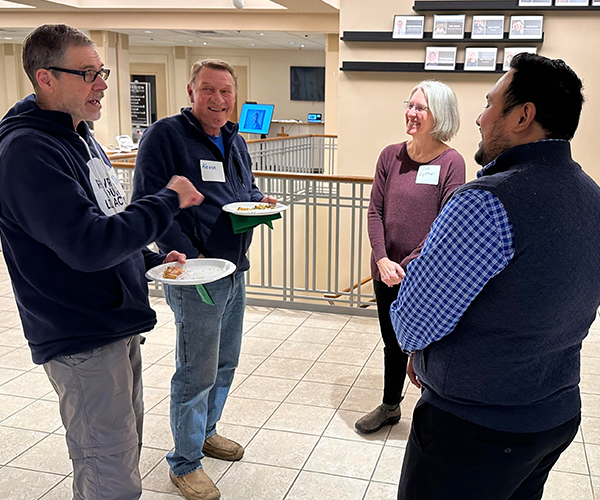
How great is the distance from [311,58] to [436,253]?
687 inches

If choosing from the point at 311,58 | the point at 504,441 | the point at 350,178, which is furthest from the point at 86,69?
the point at 311,58

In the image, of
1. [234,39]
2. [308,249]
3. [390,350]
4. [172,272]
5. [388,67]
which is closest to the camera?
[172,272]

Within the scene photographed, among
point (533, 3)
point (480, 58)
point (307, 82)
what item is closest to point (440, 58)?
point (480, 58)

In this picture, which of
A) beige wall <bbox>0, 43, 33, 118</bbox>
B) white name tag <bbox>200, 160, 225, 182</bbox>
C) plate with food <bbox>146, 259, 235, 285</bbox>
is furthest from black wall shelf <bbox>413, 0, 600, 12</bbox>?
beige wall <bbox>0, 43, 33, 118</bbox>

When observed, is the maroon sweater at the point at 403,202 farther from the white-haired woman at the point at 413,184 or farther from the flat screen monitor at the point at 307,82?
the flat screen monitor at the point at 307,82

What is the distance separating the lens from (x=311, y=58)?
17859 mm

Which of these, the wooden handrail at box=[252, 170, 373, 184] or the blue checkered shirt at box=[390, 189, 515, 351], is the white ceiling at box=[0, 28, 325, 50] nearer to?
the wooden handrail at box=[252, 170, 373, 184]

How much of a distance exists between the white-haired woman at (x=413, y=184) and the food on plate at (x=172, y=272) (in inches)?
36.0

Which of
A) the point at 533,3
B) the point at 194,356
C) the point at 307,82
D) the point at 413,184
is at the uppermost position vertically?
the point at 533,3

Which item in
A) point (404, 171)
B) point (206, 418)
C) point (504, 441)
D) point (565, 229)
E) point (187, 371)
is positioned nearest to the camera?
→ point (565, 229)

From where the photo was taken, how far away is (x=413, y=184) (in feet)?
8.44

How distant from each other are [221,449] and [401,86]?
5.56m

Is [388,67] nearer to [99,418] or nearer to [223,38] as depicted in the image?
[99,418]

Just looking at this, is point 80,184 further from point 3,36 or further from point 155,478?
point 3,36
